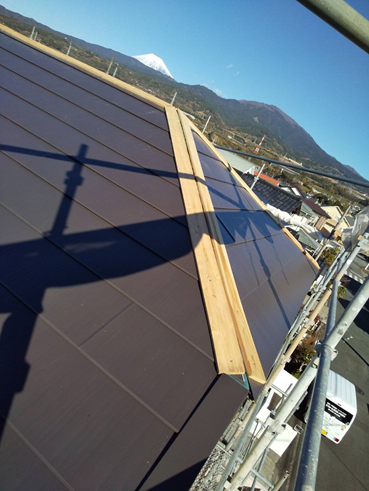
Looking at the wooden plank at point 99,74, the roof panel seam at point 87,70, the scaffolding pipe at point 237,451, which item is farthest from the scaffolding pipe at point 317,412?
the wooden plank at point 99,74

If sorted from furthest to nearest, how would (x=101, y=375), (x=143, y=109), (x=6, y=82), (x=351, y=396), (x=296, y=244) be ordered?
(x=351, y=396) → (x=296, y=244) → (x=143, y=109) → (x=6, y=82) → (x=101, y=375)

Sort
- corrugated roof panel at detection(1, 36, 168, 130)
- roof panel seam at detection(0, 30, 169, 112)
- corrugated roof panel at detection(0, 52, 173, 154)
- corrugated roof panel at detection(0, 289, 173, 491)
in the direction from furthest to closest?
roof panel seam at detection(0, 30, 169, 112) < corrugated roof panel at detection(1, 36, 168, 130) < corrugated roof panel at detection(0, 52, 173, 154) < corrugated roof panel at detection(0, 289, 173, 491)

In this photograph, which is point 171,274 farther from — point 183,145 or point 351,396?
point 351,396

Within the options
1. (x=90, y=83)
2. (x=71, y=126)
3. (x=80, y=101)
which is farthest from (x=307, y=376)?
(x=90, y=83)

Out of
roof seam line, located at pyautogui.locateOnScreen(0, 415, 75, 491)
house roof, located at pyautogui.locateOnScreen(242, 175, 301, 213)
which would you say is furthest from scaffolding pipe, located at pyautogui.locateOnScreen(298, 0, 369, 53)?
house roof, located at pyautogui.locateOnScreen(242, 175, 301, 213)

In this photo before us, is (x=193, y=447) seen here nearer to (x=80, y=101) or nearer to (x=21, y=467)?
(x=21, y=467)

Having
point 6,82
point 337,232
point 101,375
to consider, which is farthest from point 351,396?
point 6,82

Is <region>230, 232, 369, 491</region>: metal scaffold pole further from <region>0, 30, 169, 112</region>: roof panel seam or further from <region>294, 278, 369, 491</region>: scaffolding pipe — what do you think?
<region>0, 30, 169, 112</region>: roof panel seam
